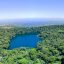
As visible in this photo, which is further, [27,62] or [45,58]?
→ [45,58]

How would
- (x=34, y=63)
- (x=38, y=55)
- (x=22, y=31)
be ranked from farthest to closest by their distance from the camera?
1. (x=22, y=31)
2. (x=38, y=55)
3. (x=34, y=63)

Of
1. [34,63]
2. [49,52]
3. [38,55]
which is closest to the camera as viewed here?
[34,63]

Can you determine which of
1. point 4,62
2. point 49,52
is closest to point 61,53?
point 49,52

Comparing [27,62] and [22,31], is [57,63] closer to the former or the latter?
[27,62]

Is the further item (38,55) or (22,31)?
(22,31)

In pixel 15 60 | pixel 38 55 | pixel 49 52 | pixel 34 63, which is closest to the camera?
pixel 34 63

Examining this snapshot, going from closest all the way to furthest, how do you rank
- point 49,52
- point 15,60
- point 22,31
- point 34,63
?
point 34,63
point 15,60
point 49,52
point 22,31

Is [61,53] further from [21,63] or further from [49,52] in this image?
[21,63]

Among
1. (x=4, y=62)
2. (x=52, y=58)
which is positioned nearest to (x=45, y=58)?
(x=52, y=58)

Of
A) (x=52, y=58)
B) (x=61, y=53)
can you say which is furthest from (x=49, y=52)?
(x=52, y=58)
